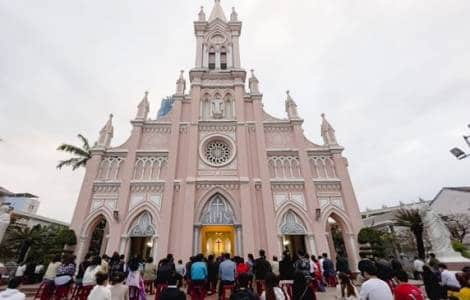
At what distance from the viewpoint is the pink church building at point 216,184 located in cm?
1370

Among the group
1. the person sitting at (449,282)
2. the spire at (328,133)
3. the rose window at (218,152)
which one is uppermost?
the spire at (328,133)

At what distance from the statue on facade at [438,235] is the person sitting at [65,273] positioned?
45.9ft

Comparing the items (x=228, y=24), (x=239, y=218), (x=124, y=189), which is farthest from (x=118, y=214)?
(x=228, y=24)

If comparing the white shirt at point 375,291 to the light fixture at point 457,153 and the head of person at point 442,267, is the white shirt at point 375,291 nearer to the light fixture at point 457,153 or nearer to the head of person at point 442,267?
the head of person at point 442,267

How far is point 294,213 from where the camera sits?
577 inches

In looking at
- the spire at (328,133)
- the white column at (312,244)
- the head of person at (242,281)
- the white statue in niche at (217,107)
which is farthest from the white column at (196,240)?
the head of person at (242,281)

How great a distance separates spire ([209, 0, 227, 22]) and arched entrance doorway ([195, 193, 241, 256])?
63.2ft

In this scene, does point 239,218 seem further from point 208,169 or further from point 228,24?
point 228,24

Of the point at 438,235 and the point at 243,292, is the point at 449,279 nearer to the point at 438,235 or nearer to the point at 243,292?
the point at 243,292

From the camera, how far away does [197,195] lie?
14805mm

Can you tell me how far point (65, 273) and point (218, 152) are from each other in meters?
11.8

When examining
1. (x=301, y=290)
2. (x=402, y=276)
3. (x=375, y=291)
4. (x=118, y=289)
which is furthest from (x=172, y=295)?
(x=402, y=276)

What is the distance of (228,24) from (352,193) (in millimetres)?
19597

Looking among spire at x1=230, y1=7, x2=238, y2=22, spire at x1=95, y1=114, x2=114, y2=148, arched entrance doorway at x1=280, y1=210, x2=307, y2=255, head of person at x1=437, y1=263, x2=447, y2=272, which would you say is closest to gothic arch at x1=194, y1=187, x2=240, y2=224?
arched entrance doorway at x1=280, y1=210, x2=307, y2=255
